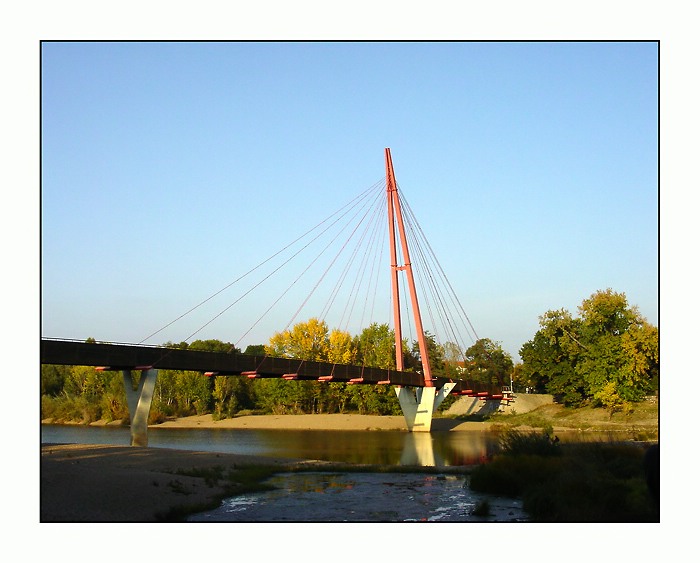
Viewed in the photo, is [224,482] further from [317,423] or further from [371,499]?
[317,423]

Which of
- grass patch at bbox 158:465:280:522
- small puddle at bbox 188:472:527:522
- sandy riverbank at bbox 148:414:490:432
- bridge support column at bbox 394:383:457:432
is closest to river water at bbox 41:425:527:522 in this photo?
small puddle at bbox 188:472:527:522

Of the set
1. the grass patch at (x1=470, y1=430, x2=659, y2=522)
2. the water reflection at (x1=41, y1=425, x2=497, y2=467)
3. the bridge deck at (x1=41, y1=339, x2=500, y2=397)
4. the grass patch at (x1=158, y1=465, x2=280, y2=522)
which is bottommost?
the water reflection at (x1=41, y1=425, x2=497, y2=467)

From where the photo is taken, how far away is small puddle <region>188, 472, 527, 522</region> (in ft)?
58.1

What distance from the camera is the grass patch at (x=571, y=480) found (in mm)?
16078

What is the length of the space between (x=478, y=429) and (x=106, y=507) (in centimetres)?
5096

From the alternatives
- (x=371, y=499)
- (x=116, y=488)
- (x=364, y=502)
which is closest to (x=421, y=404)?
(x=371, y=499)

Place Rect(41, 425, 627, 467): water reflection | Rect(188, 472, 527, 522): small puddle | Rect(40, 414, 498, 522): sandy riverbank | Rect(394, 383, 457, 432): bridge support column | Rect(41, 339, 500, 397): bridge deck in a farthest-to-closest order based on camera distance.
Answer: Rect(394, 383, 457, 432): bridge support column
Rect(41, 425, 627, 467): water reflection
Rect(41, 339, 500, 397): bridge deck
Rect(188, 472, 527, 522): small puddle
Rect(40, 414, 498, 522): sandy riverbank

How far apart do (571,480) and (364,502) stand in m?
5.21

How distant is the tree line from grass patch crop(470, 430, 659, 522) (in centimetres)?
4285

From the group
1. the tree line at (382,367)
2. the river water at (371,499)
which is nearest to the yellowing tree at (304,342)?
the tree line at (382,367)

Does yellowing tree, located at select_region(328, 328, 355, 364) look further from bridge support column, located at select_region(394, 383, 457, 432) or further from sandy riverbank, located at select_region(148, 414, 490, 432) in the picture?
bridge support column, located at select_region(394, 383, 457, 432)

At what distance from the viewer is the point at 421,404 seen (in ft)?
193

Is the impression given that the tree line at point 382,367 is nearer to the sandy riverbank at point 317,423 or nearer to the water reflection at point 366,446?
the sandy riverbank at point 317,423
